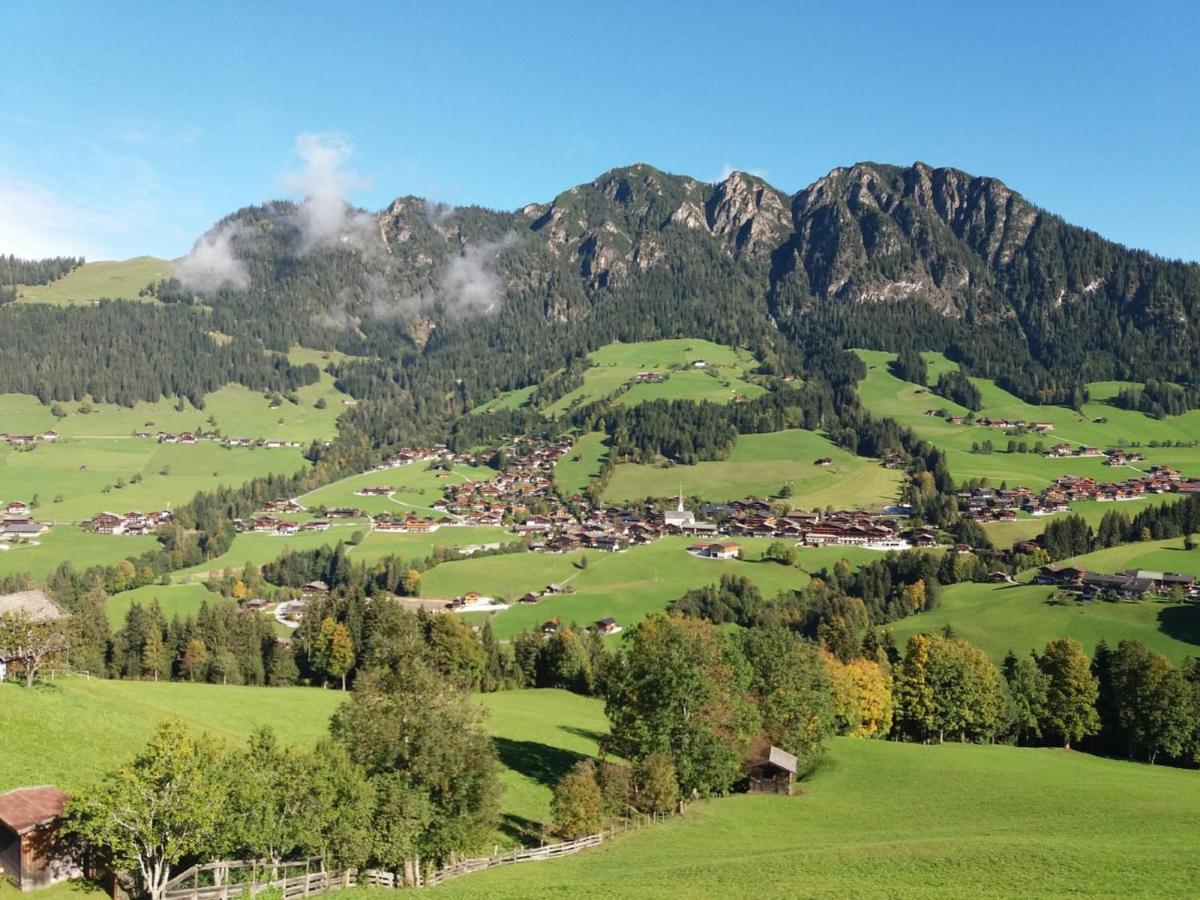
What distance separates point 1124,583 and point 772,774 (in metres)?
96.5

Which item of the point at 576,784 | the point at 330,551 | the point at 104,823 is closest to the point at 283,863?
the point at 104,823

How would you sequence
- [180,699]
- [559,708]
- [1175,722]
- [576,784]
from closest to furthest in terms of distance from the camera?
1. [576,784]
2. [180,699]
3. [1175,722]
4. [559,708]

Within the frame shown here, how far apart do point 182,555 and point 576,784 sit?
151 m

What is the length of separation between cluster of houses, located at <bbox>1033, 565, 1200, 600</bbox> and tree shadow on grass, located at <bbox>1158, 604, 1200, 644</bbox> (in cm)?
720

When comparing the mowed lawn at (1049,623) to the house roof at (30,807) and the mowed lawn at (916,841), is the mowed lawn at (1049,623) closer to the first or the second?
the mowed lawn at (916,841)

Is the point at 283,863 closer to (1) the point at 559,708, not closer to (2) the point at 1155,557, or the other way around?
(1) the point at 559,708

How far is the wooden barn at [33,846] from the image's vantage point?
3241 cm

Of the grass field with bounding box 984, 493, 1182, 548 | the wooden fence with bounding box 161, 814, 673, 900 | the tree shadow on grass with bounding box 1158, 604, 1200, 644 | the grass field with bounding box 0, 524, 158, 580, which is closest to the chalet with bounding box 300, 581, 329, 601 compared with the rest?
the grass field with bounding box 0, 524, 158, 580

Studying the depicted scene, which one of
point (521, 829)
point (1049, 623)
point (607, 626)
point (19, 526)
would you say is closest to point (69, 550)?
point (19, 526)

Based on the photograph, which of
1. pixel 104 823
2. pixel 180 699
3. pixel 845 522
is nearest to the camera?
pixel 104 823

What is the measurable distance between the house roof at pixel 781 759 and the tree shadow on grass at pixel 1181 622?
7820 cm

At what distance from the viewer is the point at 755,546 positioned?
574ft

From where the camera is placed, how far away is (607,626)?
13088cm

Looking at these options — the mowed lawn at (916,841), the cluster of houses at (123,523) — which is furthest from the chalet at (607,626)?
the cluster of houses at (123,523)
